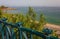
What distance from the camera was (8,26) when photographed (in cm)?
134

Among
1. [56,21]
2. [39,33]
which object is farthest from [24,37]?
[56,21]

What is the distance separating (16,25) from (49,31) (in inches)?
14.0

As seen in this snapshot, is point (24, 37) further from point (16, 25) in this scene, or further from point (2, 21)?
point (2, 21)

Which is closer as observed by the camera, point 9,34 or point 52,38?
point 52,38

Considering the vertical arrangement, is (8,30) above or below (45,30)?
below

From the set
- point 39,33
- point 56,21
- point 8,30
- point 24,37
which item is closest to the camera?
point 39,33

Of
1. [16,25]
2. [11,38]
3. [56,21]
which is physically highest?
[16,25]

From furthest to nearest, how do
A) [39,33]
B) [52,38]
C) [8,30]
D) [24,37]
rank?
1. [8,30]
2. [24,37]
3. [39,33]
4. [52,38]

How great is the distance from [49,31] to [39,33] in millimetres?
109

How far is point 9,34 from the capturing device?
1328 mm

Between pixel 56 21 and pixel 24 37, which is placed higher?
pixel 24 37

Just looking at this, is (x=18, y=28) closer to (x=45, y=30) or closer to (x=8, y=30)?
(x=8, y=30)

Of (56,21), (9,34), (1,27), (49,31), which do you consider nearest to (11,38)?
(9,34)

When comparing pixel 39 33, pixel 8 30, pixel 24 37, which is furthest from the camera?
pixel 8 30
